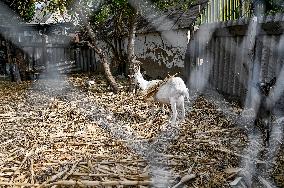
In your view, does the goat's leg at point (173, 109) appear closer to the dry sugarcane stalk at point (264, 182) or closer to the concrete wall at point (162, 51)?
the dry sugarcane stalk at point (264, 182)

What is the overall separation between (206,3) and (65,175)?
31.7ft

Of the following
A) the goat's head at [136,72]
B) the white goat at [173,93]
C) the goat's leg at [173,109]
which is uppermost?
the goat's head at [136,72]

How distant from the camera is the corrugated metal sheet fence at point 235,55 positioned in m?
6.89

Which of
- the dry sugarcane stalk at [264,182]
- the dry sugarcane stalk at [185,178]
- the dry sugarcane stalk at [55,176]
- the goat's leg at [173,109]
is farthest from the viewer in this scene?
the goat's leg at [173,109]

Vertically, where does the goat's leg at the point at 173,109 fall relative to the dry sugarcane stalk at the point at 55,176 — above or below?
above

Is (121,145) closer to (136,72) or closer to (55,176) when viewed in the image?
(55,176)

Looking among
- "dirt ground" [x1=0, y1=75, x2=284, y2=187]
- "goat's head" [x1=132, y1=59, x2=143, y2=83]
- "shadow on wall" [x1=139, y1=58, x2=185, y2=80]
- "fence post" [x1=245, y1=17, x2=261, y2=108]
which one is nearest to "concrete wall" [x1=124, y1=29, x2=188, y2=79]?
"shadow on wall" [x1=139, y1=58, x2=185, y2=80]

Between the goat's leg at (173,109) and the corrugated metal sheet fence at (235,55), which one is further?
the corrugated metal sheet fence at (235,55)

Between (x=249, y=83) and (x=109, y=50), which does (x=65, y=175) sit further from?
(x=109, y=50)

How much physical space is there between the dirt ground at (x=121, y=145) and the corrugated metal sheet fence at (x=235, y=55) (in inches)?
30.4

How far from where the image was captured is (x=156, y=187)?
14.0 feet

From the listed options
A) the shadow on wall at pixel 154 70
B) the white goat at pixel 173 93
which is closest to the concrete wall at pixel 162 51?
the shadow on wall at pixel 154 70

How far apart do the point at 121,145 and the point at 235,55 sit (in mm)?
4197

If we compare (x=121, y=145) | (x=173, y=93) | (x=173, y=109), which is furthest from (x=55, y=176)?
(x=173, y=93)
